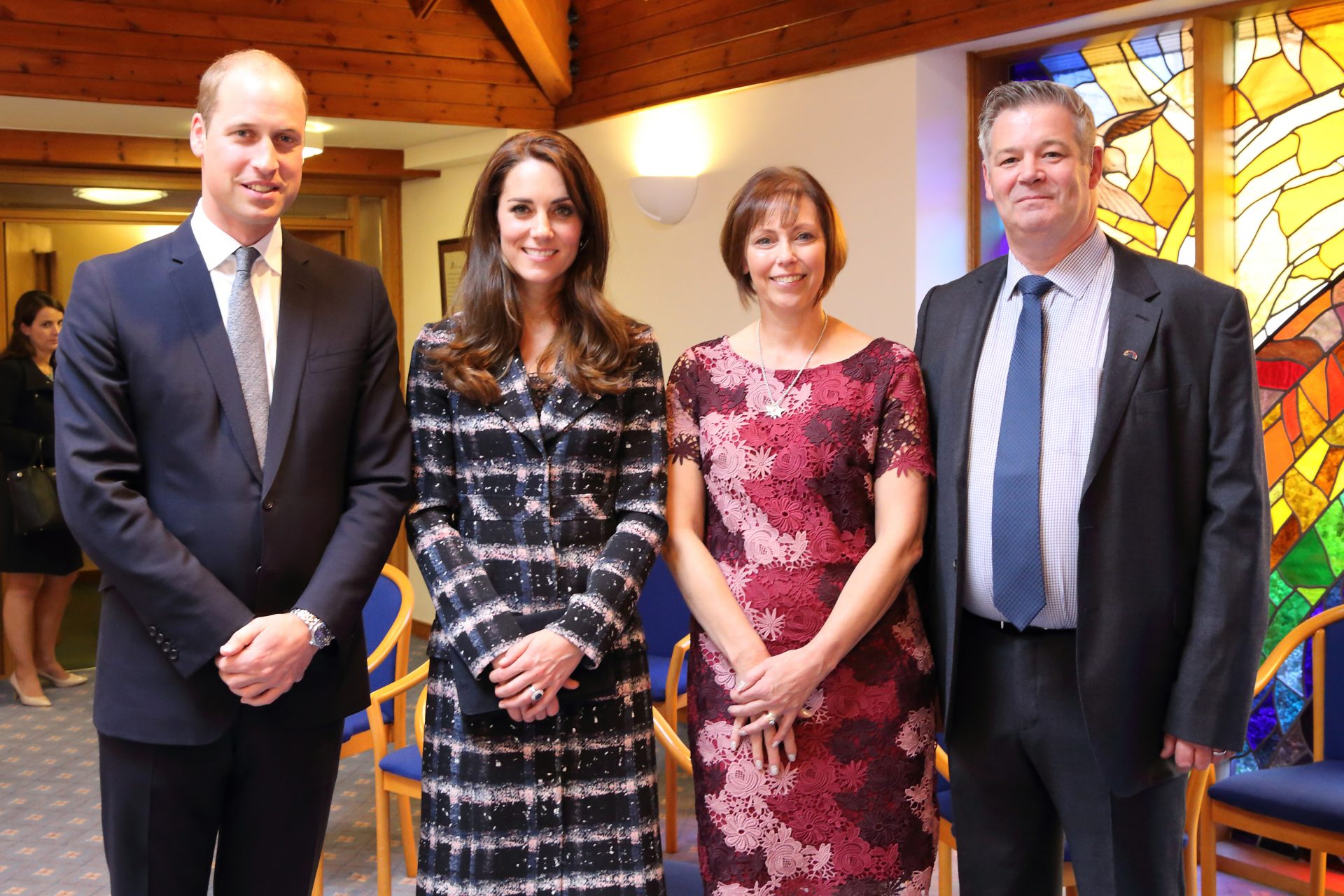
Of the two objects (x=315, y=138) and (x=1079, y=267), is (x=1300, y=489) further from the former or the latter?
(x=315, y=138)

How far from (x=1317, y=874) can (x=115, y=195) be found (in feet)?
21.1

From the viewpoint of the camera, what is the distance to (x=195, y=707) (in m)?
1.97

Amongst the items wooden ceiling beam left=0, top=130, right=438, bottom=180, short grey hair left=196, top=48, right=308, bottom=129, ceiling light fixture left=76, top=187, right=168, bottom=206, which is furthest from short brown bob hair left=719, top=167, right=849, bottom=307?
ceiling light fixture left=76, top=187, right=168, bottom=206

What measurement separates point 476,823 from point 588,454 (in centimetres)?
67

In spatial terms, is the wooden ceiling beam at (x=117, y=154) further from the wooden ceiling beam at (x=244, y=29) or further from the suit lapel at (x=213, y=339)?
the suit lapel at (x=213, y=339)

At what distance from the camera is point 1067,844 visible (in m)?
2.62

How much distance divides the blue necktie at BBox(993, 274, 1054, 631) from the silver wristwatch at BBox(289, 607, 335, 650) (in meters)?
1.16

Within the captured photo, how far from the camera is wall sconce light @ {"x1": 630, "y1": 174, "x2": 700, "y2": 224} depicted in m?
5.67

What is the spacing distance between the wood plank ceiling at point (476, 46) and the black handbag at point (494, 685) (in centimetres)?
311

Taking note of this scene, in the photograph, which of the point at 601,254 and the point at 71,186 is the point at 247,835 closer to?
the point at 601,254

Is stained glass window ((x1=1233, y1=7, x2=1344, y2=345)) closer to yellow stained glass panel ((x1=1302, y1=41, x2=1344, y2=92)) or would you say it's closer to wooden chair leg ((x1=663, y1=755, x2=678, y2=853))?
yellow stained glass panel ((x1=1302, y1=41, x2=1344, y2=92))

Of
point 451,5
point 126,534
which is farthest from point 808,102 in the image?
point 126,534

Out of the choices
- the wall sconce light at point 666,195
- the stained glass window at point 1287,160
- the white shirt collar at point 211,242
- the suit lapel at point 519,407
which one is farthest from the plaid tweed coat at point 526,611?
the wall sconce light at point 666,195

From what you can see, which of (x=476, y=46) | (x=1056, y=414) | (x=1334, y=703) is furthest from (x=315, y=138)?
(x=1334, y=703)
